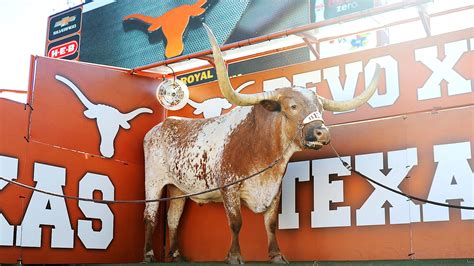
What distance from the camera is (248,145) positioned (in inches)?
242

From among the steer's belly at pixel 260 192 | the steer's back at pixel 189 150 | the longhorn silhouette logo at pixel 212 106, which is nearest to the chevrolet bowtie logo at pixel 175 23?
the longhorn silhouette logo at pixel 212 106

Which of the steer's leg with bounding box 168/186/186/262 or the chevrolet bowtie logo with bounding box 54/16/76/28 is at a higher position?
the chevrolet bowtie logo with bounding box 54/16/76/28

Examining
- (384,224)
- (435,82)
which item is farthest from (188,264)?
(435,82)

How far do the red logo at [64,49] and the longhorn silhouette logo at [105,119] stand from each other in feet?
14.5

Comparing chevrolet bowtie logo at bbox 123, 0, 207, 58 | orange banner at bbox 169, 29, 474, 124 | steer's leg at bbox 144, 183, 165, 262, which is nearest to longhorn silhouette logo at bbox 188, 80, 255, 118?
orange banner at bbox 169, 29, 474, 124

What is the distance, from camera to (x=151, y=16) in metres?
10.6

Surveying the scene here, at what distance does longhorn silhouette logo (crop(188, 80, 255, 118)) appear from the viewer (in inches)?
283

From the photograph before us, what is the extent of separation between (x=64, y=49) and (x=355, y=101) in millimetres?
6997

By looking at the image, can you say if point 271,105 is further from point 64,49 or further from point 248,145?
point 64,49

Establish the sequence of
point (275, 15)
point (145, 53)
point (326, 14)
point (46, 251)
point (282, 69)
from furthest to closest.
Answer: point (145, 53), point (275, 15), point (326, 14), point (282, 69), point (46, 251)

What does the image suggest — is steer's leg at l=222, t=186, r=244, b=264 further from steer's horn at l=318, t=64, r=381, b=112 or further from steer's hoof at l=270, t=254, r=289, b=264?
steer's horn at l=318, t=64, r=381, b=112

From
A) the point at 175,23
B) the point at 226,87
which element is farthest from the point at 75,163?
A: the point at 175,23

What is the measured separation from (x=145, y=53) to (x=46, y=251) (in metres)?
4.63

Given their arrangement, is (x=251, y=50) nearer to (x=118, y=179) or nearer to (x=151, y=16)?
(x=118, y=179)
